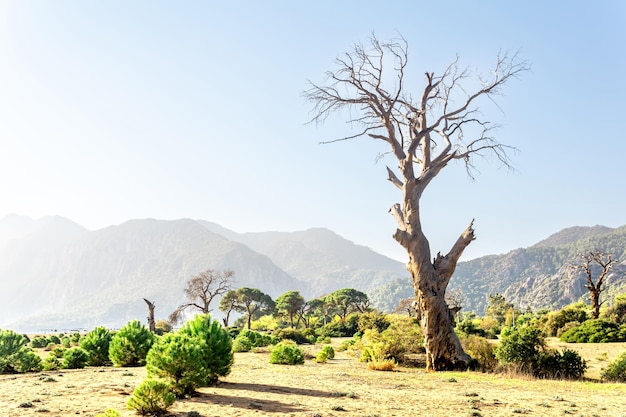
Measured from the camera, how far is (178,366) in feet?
33.8

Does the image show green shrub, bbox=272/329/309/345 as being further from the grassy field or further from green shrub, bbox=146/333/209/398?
green shrub, bbox=146/333/209/398

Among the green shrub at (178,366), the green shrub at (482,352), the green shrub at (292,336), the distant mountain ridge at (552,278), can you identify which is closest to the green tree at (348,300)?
the green shrub at (292,336)

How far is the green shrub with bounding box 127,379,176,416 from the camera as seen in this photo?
27.6ft

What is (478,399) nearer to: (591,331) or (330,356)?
(330,356)

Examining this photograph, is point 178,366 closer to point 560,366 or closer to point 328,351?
point 328,351

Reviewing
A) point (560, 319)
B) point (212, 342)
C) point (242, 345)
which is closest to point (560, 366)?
point (212, 342)

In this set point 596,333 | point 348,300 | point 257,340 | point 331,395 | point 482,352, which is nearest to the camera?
point 331,395

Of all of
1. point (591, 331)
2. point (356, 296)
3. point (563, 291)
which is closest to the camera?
point (591, 331)

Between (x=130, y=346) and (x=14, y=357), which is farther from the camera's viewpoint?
(x=130, y=346)

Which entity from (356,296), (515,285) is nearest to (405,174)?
(356,296)

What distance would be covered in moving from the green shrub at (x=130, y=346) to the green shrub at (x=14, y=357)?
251 cm

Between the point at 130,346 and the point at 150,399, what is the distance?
9.13 metres

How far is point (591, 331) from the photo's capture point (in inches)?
1204

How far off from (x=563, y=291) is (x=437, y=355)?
145 metres
